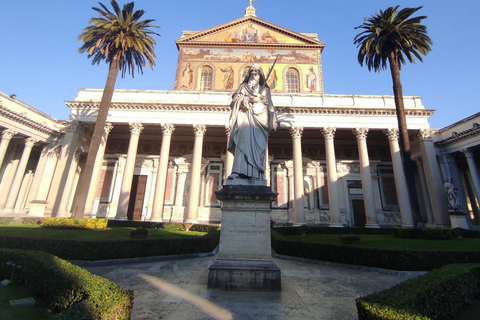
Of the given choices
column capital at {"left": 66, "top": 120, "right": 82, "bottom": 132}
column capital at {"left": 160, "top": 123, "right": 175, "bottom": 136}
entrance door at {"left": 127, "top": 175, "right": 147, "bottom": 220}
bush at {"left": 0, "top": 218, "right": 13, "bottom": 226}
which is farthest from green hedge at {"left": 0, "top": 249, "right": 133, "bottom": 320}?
entrance door at {"left": 127, "top": 175, "right": 147, "bottom": 220}

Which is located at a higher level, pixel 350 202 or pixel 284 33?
pixel 284 33

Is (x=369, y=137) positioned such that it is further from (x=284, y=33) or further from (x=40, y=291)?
(x=40, y=291)

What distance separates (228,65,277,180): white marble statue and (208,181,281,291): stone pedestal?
552 mm

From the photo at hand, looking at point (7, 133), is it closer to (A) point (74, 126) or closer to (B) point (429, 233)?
(A) point (74, 126)

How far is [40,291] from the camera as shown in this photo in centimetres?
460

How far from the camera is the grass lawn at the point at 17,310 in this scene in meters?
3.71

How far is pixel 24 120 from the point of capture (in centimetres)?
2294

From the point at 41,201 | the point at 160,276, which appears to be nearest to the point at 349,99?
the point at 160,276

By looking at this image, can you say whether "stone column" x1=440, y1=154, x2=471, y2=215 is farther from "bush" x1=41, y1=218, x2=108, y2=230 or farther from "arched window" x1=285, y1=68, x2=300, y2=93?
"bush" x1=41, y1=218, x2=108, y2=230

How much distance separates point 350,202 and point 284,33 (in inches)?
881

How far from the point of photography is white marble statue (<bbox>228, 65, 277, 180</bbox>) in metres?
6.27

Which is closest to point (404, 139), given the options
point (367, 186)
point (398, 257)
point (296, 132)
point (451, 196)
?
point (367, 186)

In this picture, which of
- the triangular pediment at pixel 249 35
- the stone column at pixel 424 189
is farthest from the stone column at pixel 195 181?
the stone column at pixel 424 189

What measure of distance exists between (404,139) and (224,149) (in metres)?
17.2
